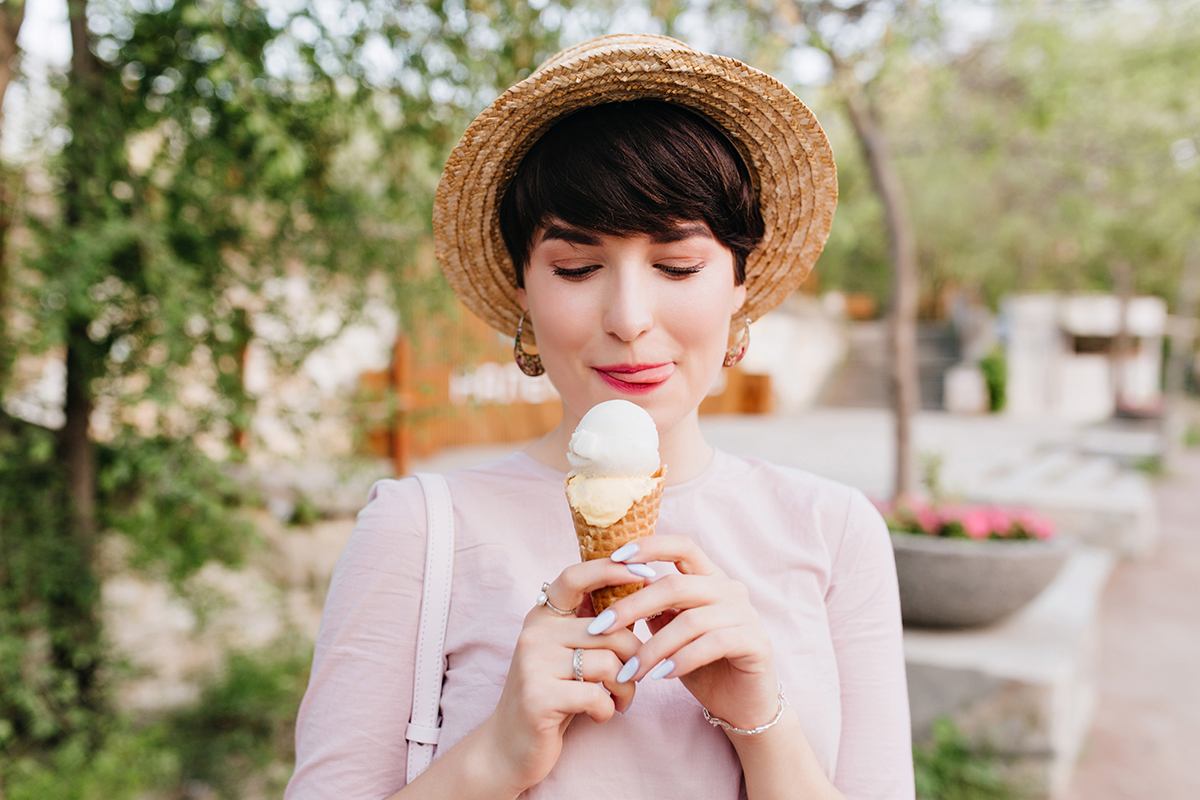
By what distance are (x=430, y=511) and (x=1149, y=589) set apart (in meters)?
9.06

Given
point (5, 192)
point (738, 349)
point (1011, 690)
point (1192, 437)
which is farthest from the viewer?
point (1192, 437)

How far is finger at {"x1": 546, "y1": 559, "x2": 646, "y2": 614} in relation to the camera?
106cm

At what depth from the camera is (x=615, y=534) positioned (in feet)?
3.87

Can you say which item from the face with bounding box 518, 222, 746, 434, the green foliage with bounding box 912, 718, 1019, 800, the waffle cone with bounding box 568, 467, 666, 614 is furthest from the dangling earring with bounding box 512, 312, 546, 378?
the green foliage with bounding box 912, 718, 1019, 800

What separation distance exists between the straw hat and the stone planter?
10.5 feet

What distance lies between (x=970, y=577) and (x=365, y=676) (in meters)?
3.96

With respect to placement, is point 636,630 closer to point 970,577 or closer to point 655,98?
point 655,98

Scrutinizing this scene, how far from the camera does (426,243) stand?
414cm

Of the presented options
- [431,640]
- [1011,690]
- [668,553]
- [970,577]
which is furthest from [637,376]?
[970,577]

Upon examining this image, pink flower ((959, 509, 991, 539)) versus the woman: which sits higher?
the woman

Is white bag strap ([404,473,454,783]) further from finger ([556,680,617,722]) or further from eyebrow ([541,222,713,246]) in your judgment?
eyebrow ([541,222,713,246])

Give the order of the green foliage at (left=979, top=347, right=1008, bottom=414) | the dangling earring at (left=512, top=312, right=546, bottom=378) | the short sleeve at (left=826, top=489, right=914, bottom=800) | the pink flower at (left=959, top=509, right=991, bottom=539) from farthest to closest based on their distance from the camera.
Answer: the green foliage at (left=979, top=347, right=1008, bottom=414) → the pink flower at (left=959, top=509, right=991, bottom=539) → the dangling earring at (left=512, top=312, right=546, bottom=378) → the short sleeve at (left=826, top=489, right=914, bottom=800)

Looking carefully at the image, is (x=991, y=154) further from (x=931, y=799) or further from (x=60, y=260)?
(x=60, y=260)

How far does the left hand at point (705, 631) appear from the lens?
105 cm
